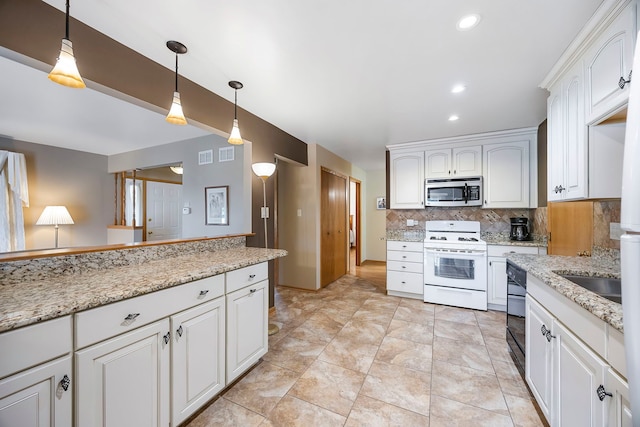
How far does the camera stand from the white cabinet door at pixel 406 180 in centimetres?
381

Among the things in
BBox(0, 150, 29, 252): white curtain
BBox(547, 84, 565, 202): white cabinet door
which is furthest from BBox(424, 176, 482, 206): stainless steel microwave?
BBox(0, 150, 29, 252): white curtain

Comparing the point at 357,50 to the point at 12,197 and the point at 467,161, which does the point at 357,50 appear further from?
the point at 12,197

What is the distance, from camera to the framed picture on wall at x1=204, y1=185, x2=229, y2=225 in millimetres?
3342

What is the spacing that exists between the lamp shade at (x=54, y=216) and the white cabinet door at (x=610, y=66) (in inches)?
249

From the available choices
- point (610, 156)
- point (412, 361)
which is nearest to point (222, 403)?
point (412, 361)

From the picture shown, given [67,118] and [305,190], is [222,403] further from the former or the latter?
[67,118]

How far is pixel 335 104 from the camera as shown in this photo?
2516 millimetres

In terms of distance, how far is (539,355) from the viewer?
1471 millimetres

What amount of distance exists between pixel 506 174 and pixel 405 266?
189 centimetres

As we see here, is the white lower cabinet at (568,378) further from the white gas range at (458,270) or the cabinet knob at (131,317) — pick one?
the cabinet knob at (131,317)

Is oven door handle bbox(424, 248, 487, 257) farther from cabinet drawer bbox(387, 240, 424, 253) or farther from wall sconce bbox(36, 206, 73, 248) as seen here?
wall sconce bbox(36, 206, 73, 248)

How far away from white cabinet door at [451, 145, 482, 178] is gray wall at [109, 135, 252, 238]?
2.97m

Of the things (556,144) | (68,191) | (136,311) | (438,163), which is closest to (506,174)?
(438,163)

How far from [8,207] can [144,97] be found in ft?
12.4
